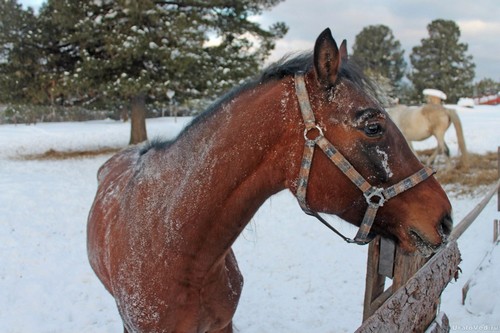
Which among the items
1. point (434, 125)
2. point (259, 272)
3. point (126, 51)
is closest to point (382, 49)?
point (434, 125)

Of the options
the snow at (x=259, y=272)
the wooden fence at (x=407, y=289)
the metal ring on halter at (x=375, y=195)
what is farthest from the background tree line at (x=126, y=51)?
the metal ring on halter at (x=375, y=195)

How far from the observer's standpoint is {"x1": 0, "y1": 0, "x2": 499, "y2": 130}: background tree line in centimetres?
1203

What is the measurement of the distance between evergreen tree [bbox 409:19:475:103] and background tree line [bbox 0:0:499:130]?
33136 millimetres

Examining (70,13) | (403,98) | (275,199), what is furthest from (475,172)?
(403,98)

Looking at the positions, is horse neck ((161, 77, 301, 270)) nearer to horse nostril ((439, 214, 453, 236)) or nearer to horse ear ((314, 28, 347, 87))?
horse ear ((314, 28, 347, 87))

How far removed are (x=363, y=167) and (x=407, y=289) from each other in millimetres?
570

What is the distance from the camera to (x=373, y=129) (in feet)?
5.21

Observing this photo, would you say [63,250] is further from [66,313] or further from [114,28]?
[114,28]

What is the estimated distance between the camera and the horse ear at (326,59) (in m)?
1.54

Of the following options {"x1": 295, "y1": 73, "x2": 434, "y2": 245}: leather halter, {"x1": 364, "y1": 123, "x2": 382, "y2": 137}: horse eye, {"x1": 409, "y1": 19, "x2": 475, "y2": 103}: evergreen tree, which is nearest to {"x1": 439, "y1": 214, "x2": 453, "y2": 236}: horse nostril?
{"x1": 295, "y1": 73, "x2": 434, "y2": 245}: leather halter

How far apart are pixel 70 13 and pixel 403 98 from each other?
3733 cm

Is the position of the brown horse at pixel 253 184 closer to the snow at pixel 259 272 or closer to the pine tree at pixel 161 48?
the snow at pixel 259 272

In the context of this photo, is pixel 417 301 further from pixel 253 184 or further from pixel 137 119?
pixel 137 119

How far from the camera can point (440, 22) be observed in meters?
42.8
